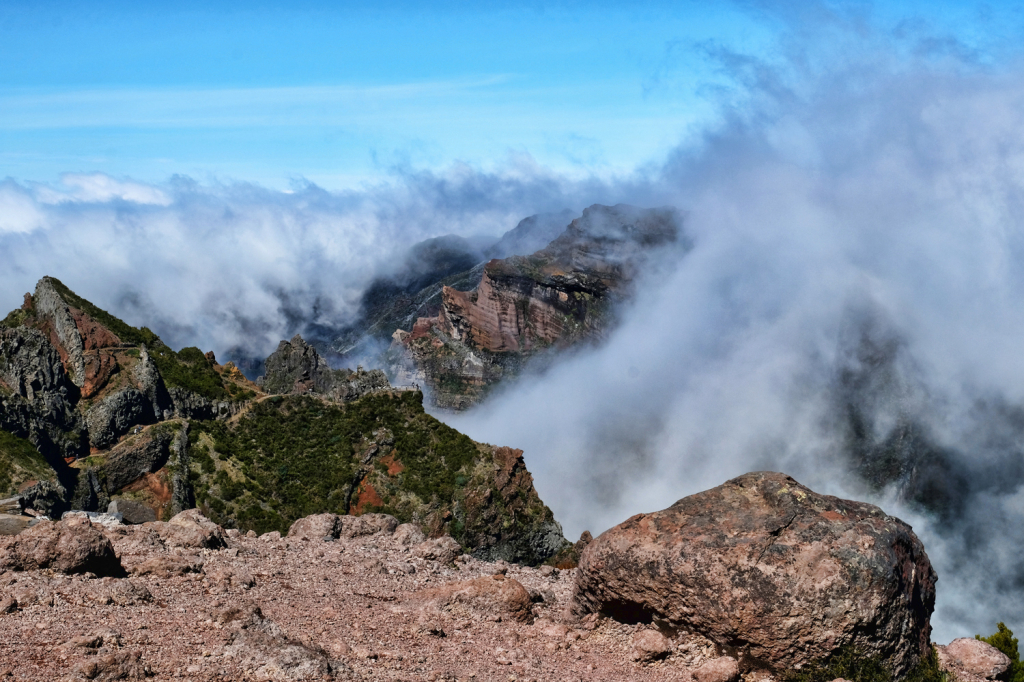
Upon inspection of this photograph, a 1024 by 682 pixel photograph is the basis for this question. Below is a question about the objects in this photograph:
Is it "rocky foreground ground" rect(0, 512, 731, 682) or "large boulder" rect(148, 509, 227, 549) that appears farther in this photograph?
"large boulder" rect(148, 509, 227, 549)

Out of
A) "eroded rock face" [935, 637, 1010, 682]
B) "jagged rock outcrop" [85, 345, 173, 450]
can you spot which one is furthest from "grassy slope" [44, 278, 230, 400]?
"eroded rock face" [935, 637, 1010, 682]

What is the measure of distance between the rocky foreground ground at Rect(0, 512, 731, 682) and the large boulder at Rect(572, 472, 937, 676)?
2.78 feet

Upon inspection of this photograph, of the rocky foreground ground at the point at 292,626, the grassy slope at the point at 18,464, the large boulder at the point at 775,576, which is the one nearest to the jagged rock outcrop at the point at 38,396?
the grassy slope at the point at 18,464

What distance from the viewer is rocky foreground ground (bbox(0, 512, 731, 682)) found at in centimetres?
1675

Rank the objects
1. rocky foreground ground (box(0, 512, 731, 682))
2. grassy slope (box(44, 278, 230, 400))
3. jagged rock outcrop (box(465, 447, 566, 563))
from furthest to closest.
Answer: grassy slope (box(44, 278, 230, 400)) < jagged rock outcrop (box(465, 447, 566, 563)) < rocky foreground ground (box(0, 512, 731, 682))

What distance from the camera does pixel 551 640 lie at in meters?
21.5

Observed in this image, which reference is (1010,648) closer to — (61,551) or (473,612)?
(473,612)

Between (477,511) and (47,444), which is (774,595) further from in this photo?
(47,444)

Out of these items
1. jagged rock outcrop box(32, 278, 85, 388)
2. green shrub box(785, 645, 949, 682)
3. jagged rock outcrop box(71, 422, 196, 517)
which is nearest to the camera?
green shrub box(785, 645, 949, 682)

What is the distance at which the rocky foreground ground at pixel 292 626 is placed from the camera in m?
16.8

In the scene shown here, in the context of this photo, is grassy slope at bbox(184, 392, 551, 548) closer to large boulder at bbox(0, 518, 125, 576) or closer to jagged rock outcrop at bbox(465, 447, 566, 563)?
jagged rock outcrop at bbox(465, 447, 566, 563)

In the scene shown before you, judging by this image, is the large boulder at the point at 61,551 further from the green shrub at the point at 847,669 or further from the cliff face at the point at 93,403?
the cliff face at the point at 93,403

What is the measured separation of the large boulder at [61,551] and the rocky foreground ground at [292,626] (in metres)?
0.25

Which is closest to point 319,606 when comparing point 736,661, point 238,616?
point 238,616
